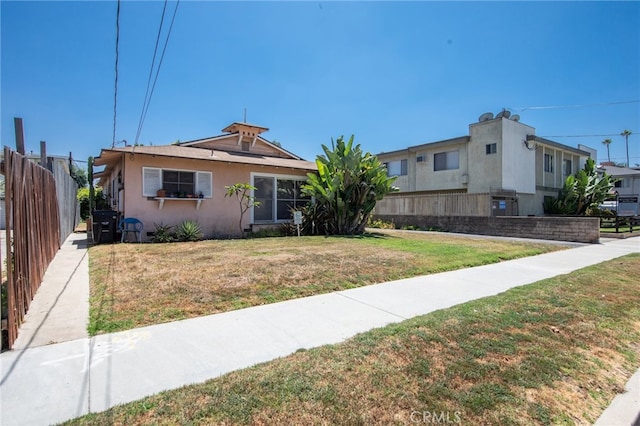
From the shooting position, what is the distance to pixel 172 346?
343cm

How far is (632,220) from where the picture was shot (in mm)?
17547

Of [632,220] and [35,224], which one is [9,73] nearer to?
[35,224]

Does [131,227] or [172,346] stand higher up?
[131,227]

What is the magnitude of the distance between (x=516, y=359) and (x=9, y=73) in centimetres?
1208

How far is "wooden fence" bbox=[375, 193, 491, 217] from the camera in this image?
17.2 metres

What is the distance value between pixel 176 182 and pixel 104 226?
9.07ft

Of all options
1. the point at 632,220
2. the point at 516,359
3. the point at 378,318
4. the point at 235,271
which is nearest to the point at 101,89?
the point at 235,271

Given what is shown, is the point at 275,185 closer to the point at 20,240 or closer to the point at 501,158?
Result: the point at 20,240

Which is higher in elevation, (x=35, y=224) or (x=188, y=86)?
(x=188, y=86)

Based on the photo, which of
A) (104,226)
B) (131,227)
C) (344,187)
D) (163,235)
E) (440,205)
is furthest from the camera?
(440,205)

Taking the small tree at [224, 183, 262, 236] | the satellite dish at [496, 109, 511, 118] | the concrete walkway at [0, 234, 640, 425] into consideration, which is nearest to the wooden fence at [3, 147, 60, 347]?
the concrete walkway at [0, 234, 640, 425]

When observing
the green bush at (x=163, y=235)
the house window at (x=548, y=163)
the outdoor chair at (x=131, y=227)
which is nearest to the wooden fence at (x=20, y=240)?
the green bush at (x=163, y=235)

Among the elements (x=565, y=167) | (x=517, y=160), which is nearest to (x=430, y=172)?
(x=517, y=160)

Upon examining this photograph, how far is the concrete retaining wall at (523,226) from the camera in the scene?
13594 mm
